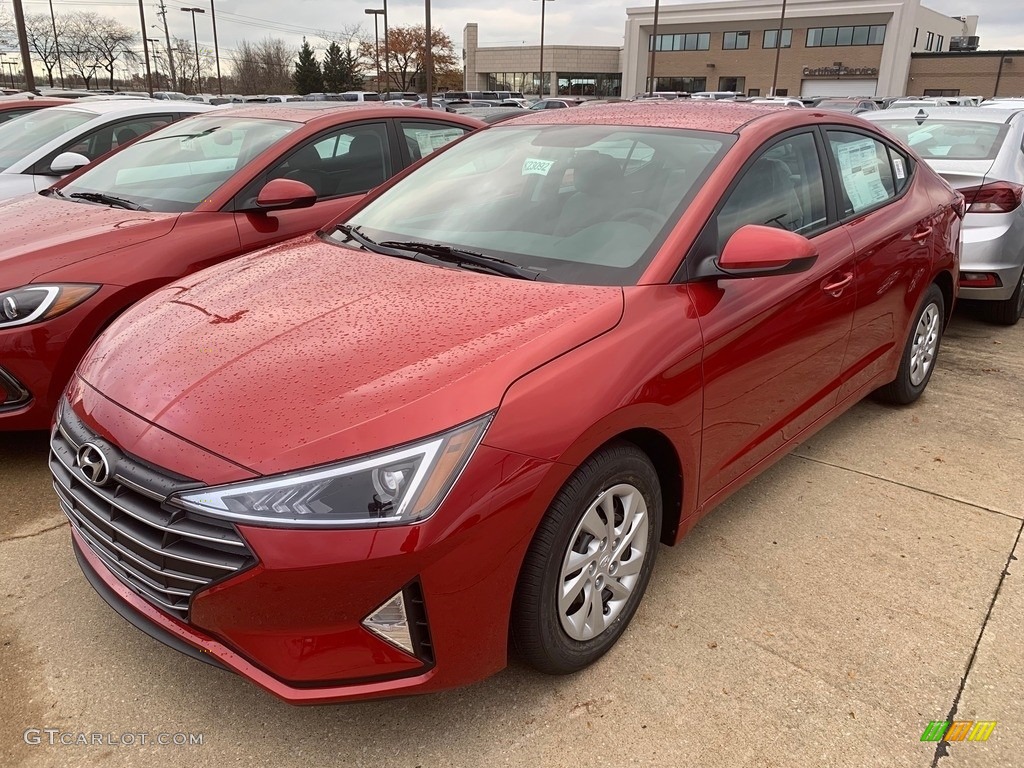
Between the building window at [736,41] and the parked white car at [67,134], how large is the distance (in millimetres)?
63454

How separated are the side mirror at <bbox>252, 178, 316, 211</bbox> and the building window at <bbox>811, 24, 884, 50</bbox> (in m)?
63.5

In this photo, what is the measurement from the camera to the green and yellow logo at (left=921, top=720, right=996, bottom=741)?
212 centimetres

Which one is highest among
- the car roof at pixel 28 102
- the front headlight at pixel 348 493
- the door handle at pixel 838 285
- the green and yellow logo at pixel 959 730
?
the car roof at pixel 28 102

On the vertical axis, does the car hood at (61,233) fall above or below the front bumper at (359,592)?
above

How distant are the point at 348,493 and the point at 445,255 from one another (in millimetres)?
1222

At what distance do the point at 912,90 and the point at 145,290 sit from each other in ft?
219

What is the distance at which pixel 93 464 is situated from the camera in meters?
1.98

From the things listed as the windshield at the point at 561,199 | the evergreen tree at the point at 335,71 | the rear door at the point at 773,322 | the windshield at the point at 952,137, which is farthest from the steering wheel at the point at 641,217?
the evergreen tree at the point at 335,71

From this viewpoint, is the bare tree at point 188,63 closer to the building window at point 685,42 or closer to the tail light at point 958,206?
the building window at point 685,42

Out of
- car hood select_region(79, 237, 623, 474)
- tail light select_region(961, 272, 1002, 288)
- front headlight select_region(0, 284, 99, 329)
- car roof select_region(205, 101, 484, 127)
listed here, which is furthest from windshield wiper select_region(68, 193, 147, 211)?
tail light select_region(961, 272, 1002, 288)

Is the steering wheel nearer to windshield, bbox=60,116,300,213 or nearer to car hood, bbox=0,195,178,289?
car hood, bbox=0,195,178,289

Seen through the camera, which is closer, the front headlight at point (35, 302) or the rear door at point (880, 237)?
the front headlight at point (35, 302)

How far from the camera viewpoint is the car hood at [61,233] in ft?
10.9

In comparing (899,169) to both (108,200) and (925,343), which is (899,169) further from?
(108,200)
